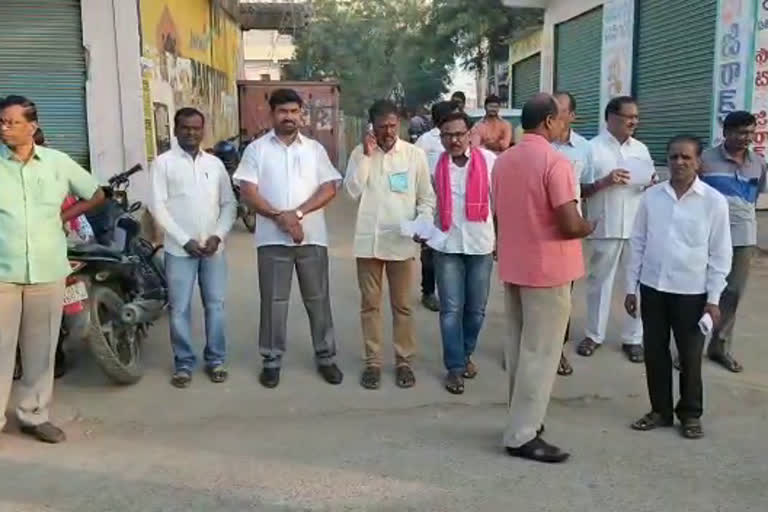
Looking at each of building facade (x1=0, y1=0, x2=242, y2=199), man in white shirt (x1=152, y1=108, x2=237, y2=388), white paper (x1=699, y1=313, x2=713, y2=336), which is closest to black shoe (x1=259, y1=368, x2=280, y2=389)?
man in white shirt (x1=152, y1=108, x2=237, y2=388)

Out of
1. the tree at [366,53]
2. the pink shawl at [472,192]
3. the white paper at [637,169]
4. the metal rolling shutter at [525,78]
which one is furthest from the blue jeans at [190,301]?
the tree at [366,53]

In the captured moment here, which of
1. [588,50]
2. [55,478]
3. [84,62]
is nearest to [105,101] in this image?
[84,62]

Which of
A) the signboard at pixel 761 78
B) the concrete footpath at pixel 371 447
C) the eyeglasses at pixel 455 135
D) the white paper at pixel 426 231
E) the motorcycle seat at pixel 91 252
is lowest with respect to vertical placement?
the concrete footpath at pixel 371 447

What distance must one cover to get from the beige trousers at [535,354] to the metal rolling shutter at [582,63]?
11.2m

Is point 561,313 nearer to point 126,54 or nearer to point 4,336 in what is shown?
point 4,336

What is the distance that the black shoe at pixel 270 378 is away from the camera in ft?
16.8

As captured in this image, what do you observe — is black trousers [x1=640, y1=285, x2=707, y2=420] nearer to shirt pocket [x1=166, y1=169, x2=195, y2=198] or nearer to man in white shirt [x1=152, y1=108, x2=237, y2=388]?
man in white shirt [x1=152, y1=108, x2=237, y2=388]

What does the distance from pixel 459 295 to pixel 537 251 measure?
4.03 ft

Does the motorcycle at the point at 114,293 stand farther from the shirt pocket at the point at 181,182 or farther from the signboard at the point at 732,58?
the signboard at the point at 732,58

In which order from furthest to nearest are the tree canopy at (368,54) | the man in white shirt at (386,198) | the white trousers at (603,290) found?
the tree canopy at (368,54) → the white trousers at (603,290) → the man in white shirt at (386,198)

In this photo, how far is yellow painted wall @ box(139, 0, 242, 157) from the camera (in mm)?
10984

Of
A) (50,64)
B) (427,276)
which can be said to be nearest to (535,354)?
(427,276)

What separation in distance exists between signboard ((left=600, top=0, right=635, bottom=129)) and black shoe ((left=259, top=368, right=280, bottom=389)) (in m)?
9.80

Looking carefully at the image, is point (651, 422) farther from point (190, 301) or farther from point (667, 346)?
point (190, 301)
